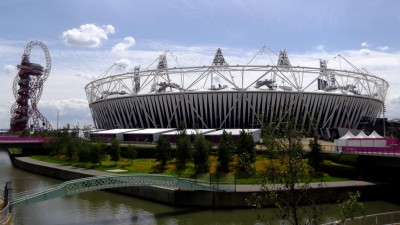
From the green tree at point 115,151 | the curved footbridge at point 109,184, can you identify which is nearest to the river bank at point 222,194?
the curved footbridge at point 109,184

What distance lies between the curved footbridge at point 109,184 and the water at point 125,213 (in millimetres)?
1293

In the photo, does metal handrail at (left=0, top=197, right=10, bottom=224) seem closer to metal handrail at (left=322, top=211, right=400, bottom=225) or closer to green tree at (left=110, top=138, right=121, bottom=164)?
metal handrail at (left=322, top=211, right=400, bottom=225)

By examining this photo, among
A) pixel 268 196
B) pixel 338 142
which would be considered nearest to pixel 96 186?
pixel 268 196

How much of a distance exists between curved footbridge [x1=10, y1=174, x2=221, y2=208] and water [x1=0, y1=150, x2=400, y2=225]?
129cm

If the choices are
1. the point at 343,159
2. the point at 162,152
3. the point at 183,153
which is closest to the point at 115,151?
the point at 162,152

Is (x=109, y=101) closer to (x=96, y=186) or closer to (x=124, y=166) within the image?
(x=124, y=166)

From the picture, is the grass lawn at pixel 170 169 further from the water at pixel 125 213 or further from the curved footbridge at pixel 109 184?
the water at pixel 125 213

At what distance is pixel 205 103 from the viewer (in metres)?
72.6

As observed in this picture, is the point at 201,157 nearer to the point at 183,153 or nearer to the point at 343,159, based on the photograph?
the point at 183,153

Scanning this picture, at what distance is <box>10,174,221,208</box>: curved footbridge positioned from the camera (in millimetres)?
23031

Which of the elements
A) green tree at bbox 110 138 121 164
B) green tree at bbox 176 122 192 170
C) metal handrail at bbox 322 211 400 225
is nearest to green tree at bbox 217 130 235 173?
green tree at bbox 176 122 192 170

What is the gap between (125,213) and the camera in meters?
25.0

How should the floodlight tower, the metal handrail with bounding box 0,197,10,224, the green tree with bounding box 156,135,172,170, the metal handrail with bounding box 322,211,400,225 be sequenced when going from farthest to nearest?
1. the floodlight tower
2. the green tree with bounding box 156,135,172,170
3. the metal handrail with bounding box 0,197,10,224
4. the metal handrail with bounding box 322,211,400,225

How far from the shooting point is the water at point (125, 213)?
23.1 m
